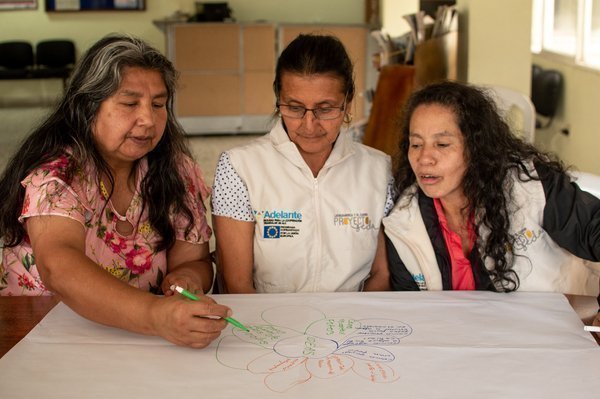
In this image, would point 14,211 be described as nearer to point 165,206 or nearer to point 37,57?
point 165,206

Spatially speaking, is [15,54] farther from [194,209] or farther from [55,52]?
[194,209]

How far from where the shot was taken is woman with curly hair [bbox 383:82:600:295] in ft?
5.60

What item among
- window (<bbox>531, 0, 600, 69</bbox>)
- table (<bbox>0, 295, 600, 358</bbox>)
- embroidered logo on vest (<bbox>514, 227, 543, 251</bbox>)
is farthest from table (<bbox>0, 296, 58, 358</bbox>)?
window (<bbox>531, 0, 600, 69</bbox>)

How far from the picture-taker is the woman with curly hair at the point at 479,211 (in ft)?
5.60

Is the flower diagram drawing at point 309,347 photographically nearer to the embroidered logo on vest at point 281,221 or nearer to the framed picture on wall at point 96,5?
the embroidered logo on vest at point 281,221

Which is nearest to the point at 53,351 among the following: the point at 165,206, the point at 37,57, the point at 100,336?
the point at 100,336

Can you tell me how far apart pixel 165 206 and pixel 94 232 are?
7.2 inches

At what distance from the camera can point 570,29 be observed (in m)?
5.64

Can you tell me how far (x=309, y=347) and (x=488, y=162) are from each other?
0.72m

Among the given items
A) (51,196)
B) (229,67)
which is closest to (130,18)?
(229,67)

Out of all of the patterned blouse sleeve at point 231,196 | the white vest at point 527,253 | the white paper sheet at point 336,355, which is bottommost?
the white paper sheet at point 336,355

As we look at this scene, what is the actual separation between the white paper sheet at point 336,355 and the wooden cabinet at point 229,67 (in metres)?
6.71

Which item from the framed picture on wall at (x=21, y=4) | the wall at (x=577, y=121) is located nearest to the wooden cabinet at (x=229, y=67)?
the framed picture on wall at (x=21, y=4)

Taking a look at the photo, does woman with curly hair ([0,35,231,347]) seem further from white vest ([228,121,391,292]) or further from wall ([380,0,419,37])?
wall ([380,0,419,37])
